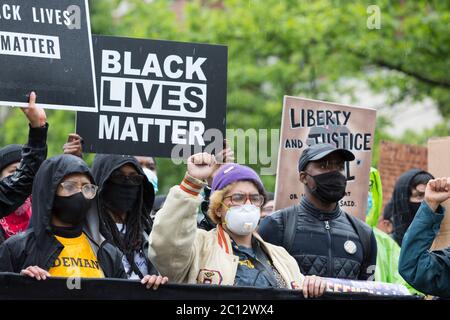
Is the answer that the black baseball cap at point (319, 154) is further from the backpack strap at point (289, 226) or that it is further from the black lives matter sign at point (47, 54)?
the black lives matter sign at point (47, 54)

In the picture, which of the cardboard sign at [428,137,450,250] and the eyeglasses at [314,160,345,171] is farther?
the cardboard sign at [428,137,450,250]

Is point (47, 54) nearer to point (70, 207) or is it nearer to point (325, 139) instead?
point (70, 207)

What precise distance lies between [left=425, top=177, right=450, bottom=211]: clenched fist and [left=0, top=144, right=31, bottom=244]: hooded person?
2.40 metres

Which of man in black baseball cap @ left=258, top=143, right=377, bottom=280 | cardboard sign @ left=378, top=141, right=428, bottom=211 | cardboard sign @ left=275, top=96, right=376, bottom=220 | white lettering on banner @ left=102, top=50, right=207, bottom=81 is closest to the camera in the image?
man in black baseball cap @ left=258, top=143, right=377, bottom=280

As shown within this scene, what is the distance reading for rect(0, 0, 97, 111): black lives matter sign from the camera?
653cm

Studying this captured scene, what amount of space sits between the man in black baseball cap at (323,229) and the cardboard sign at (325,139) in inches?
23.1

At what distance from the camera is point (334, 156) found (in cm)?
698

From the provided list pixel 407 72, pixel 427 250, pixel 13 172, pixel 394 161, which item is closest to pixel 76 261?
pixel 13 172

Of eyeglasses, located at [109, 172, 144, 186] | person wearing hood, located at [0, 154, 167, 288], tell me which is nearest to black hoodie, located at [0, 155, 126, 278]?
person wearing hood, located at [0, 154, 167, 288]

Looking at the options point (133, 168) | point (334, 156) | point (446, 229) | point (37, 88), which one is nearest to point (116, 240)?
point (133, 168)

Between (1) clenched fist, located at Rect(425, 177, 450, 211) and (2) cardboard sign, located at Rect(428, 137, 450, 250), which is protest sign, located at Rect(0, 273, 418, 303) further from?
(2) cardboard sign, located at Rect(428, 137, 450, 250)

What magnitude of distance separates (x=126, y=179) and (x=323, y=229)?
3.90 feet

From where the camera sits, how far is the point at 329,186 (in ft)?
22.6

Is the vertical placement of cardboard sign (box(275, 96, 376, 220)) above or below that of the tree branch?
below
